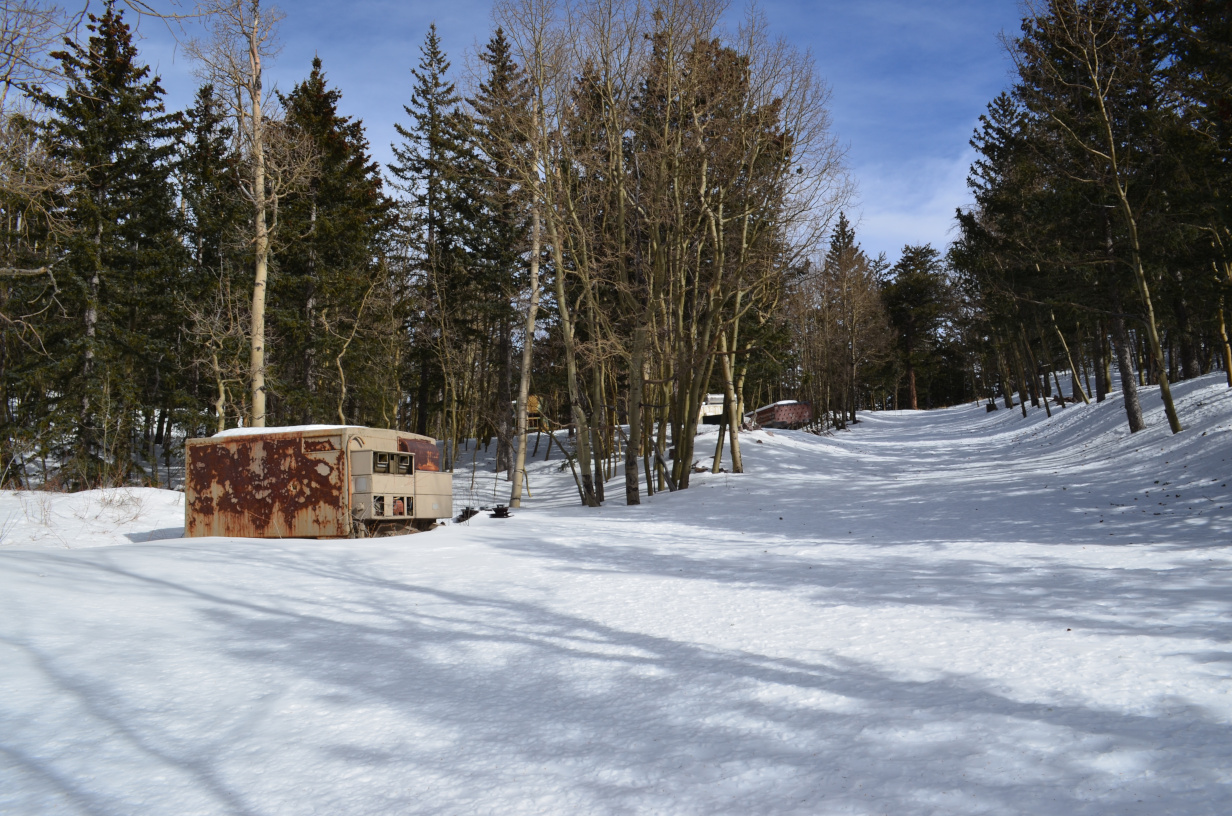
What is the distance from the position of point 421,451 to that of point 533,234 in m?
7.81

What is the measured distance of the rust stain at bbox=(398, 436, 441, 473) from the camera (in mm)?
11477

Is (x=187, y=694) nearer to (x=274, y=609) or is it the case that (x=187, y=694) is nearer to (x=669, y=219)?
(x=274, y=609)

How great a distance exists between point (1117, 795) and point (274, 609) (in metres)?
5.81

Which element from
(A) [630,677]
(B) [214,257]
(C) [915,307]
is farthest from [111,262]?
(C) [915,307]

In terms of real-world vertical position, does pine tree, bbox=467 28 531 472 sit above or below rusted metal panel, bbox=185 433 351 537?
above

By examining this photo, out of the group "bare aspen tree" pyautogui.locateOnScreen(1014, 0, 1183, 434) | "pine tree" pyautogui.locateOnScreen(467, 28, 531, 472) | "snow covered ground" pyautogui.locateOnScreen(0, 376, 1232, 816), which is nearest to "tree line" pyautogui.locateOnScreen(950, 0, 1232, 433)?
"bare aspen tree" pyautogui.locateOnScreen(1014, 0, 1183, 434)

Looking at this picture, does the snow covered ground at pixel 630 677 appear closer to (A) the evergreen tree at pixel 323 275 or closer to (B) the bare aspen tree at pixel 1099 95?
(B) the bare aspen tree at pixel 1099 95

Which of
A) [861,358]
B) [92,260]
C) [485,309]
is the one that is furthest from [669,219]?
[861,358]

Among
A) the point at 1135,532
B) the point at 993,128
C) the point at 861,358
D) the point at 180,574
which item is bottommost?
the point at 1135,532

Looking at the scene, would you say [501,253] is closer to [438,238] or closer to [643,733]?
[438,238]

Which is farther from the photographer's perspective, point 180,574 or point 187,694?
point 180,574

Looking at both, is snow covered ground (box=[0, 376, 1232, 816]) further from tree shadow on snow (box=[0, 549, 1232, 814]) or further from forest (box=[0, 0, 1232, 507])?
forest (box=[0, 0, 1232, 507])

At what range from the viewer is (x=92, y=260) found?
19594 millimetres

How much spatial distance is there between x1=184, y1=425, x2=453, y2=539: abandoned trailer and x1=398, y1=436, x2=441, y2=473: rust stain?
0.04m
